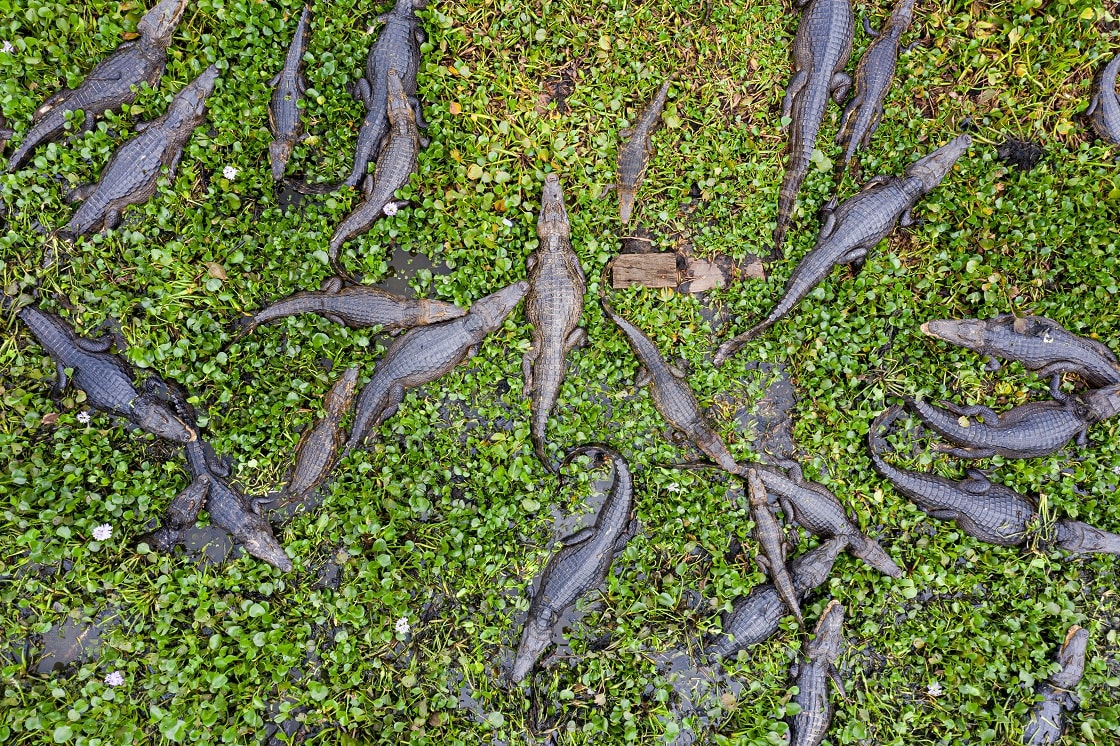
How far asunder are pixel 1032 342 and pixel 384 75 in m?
6.01

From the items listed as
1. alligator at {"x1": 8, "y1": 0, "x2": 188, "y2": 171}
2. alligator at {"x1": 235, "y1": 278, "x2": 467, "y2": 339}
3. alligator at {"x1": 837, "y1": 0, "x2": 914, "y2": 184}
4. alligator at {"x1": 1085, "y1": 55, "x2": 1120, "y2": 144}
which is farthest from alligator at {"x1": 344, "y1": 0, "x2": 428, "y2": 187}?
alligator at {"x1": 1085, "y1": 55, "x2": 1120, "y2": 144}

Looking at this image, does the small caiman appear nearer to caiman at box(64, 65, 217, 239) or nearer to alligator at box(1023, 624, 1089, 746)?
alligator at box(1023, 624, 1089, 746)

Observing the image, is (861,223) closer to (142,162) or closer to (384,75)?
(384,75)

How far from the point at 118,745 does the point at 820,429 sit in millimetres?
6175

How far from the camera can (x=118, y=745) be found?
3.88 meters

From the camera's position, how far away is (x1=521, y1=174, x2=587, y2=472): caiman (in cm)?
430

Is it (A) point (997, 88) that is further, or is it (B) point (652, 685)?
(A) point (997, 88)

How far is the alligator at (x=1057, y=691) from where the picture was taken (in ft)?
14.1

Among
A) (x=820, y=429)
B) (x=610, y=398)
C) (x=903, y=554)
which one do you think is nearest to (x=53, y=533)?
(x=610, y=398)

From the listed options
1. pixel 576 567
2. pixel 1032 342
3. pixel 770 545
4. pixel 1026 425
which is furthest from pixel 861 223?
pixel 576 567

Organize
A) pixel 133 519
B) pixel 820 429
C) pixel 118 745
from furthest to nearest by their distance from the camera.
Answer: pixel 820 429, pixel 133 519, pixel 118 745

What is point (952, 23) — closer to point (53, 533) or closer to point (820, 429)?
point (820, 429)

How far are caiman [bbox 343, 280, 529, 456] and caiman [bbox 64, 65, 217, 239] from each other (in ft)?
8.19

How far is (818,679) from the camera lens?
4.27m
